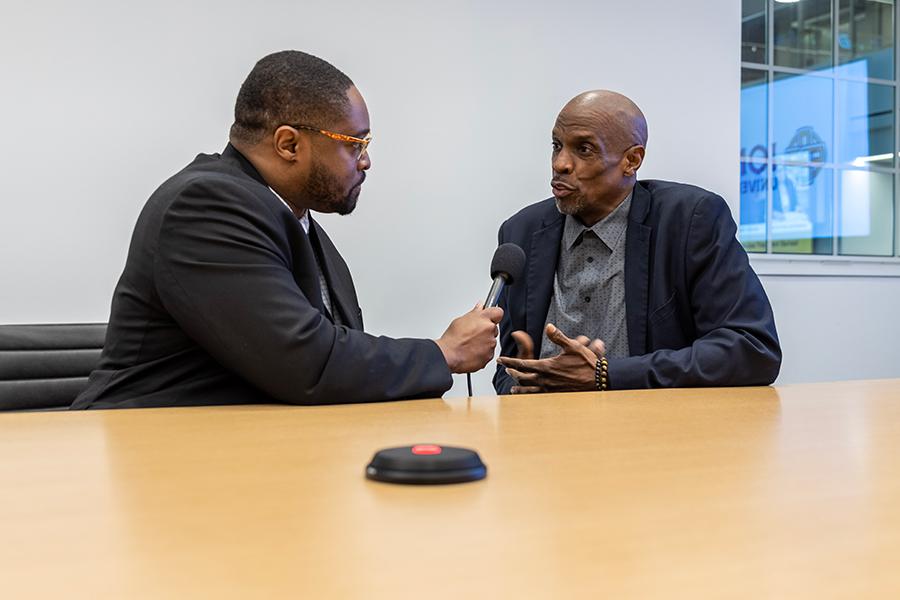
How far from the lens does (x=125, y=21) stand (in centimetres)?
307

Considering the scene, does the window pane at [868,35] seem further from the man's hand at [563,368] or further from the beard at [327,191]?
the beard at [327,191]

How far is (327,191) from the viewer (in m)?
2.02

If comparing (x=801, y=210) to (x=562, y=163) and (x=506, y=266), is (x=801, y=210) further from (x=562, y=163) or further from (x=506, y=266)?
(x=506, y=266)

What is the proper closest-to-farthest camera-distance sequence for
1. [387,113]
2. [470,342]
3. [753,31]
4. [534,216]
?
[470,342], [534,216], [387,113], [753,31]

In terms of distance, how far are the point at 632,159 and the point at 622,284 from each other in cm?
37

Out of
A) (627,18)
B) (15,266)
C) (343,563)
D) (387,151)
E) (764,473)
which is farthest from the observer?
(627,18)

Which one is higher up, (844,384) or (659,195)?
(659,195)

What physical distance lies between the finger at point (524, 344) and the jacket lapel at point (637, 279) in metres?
0.25

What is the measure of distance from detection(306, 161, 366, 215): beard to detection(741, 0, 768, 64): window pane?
3063 millimetres

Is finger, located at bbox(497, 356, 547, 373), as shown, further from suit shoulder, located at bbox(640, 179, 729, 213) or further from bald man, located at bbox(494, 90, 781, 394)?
suit shoulder, located at bbox(640, 179, 729, 213)

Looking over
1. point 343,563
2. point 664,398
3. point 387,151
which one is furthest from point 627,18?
point 343,563

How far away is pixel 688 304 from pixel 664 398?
0.69 m

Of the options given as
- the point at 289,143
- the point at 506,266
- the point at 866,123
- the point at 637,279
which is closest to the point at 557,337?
the point at 506,266

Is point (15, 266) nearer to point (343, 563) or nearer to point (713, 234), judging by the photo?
point (713, 234)
